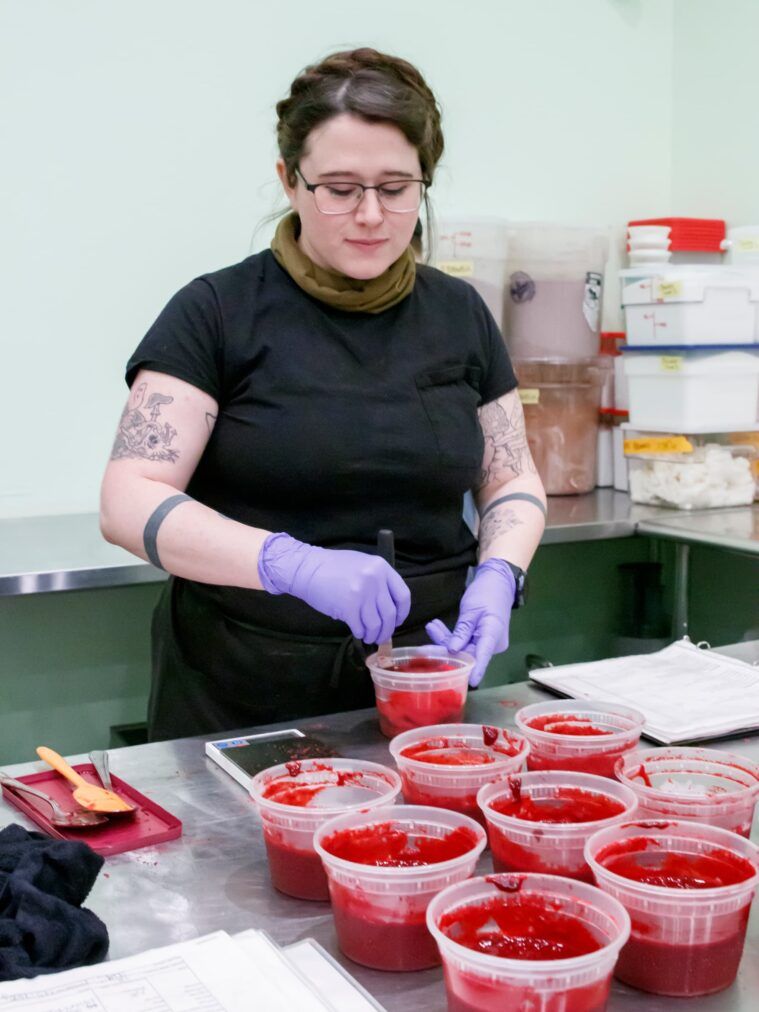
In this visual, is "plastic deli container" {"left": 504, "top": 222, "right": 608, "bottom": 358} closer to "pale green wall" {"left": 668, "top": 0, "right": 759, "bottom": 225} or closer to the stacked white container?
the stacked white container

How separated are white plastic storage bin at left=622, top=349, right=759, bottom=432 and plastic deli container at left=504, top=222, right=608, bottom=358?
21 cm

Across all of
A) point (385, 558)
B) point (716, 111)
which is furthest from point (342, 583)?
point (716, 111)

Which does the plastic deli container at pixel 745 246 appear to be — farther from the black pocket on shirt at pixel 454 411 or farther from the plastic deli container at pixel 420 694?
the plastic deli container at pixel 420 694

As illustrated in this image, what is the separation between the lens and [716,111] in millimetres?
3500

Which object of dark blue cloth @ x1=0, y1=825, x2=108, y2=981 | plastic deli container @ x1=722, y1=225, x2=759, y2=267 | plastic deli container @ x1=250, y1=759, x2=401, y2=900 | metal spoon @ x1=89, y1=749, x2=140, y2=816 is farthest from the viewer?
plastic deli container @ x1=722, y1=225, x2=759, y2=267

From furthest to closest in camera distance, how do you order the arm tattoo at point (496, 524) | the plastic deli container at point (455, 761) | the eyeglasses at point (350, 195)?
the arm tattoo at point (496, 524)
the eyeglasses at point (350, 195)
the plastic deli container at point (455, 761)

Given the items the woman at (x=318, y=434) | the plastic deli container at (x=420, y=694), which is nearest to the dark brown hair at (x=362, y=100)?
the woman at (x=318, y=434)

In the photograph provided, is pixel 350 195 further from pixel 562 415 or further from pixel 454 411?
pixel 562 415

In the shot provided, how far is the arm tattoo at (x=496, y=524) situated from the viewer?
1.85m

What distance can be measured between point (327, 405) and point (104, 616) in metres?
1.42

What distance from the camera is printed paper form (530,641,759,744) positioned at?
4.78 feet

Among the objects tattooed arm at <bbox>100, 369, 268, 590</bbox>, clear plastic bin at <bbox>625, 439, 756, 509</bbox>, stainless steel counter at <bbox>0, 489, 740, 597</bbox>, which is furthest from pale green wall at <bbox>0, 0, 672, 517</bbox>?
tattooed arm at <bbox>100, 369, 268, 590</bbox>

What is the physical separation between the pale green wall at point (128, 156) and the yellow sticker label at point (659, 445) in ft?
2.94

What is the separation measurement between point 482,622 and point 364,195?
664mm
